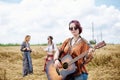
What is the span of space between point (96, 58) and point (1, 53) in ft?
32.1

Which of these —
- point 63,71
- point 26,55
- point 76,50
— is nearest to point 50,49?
point 26,55

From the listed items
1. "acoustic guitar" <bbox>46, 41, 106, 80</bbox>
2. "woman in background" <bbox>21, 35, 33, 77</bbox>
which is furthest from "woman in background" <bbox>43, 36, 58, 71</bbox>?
"acoustic guitar" <bbox>46, 41, 106, 80</bbox>

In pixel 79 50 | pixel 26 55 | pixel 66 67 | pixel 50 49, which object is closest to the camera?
pixel 79 50

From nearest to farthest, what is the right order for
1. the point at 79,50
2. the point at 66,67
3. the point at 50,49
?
the point at 79,50 < the point at 66,67 < the point at 50,49

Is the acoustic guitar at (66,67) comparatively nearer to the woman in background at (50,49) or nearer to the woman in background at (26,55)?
the woman in background at (50,49)

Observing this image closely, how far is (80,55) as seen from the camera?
4.56 metres

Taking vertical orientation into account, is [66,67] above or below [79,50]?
below

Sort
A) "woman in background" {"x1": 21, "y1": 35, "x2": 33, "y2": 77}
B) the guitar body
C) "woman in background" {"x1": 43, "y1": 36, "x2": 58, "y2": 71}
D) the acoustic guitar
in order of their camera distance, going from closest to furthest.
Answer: the acoustic guitar → the guitar body → "woman in background" {"x1": 43, "y1": 36, "x2": 58, "y2": 71} → "woman in background" {"x1": 21, "y1": 35, "x2": 33, "y2": 77}

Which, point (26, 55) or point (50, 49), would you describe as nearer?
point (50, 49)

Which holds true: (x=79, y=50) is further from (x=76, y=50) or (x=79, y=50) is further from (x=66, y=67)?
(x=66, y=67)

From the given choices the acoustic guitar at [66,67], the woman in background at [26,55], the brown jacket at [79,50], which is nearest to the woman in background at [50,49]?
the woman in background at [26,55]

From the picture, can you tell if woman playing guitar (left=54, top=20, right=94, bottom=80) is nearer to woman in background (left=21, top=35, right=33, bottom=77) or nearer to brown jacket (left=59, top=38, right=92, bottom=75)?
brown jacket (left=59, top=38, right=92, bottom=75)

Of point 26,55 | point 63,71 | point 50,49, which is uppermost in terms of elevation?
point 50,49

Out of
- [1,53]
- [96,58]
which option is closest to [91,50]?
[96,58]
